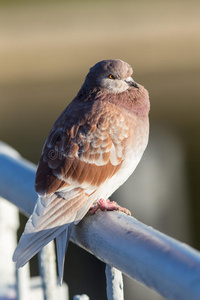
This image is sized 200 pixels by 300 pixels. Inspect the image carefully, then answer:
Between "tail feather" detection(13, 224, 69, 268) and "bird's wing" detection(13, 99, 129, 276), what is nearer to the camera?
"tail feather" detection(13, 224, 69, 268)

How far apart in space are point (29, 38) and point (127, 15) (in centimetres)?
513

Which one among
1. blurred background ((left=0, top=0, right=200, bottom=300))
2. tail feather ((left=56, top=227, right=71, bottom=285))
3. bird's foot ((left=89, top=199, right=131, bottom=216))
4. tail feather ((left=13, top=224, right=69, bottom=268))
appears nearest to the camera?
tail feather ((left=13, top=224, right=69, bottom=268))

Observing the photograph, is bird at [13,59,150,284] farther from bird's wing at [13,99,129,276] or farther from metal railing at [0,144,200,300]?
metal railing at [0,144,200,300]

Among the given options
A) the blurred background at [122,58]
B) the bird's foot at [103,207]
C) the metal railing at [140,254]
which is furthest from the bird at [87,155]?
the blurred background at [122,58]

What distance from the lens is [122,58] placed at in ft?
92.3

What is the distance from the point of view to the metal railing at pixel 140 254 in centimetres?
171

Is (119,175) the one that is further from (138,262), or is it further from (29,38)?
(29,38)

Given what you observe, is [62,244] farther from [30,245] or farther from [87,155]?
[87,155]

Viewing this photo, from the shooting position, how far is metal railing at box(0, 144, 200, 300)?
1705 mm

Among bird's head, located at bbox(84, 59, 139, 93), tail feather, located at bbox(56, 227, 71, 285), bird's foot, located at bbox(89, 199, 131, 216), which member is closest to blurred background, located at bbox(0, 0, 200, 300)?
bird's head, located at bbox(84, 59, 139, 93)

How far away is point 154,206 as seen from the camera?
14242 millimetres

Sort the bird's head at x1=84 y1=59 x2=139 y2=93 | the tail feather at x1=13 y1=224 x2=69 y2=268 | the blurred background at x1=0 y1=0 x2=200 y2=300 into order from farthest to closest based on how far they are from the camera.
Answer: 1. the blurred background at x1=0 y1=0 x2=200 y2=300
2. the bird's head at x1=84 y1=59 x2=139 y2=93
3. the tail feather at x1=13 y1=224 x2=69 y2=268

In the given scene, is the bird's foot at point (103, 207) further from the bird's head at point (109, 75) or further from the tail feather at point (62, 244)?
the bird's head at point (109, 75)

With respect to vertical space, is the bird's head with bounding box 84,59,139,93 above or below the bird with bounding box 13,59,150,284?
above
